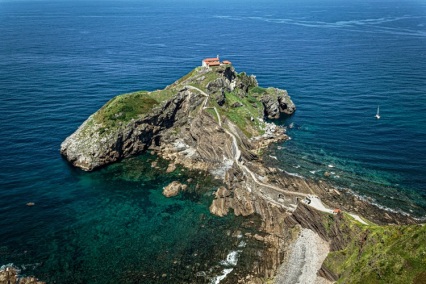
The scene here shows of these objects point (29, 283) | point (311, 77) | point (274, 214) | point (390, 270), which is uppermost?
point (311, 77)

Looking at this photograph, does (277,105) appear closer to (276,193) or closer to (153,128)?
(153,128)

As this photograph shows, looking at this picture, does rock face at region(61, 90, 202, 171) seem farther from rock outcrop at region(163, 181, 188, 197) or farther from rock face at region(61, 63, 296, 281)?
rock outcrop at region(163, 181, 188, 197)

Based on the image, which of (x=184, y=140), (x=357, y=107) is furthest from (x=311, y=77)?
(x=184, y=140)

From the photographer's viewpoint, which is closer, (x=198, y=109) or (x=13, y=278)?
(x=13, y=278)

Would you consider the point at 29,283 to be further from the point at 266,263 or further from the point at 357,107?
the point at 357,107

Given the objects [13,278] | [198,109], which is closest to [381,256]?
[13,278]

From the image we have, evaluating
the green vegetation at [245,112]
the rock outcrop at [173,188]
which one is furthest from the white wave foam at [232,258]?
the green vegetation at [245,112]

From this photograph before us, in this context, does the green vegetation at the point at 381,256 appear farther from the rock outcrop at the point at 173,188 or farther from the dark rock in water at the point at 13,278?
the dark rock in water at the point at 13,278
